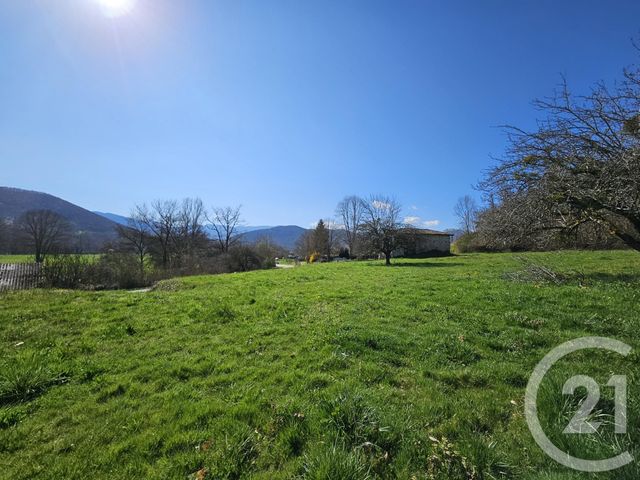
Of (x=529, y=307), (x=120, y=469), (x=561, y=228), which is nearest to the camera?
(x=120, y=469)

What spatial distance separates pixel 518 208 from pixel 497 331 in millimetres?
3641

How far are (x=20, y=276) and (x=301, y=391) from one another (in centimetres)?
2354

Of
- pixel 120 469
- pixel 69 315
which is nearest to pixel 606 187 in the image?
pixel 120 469

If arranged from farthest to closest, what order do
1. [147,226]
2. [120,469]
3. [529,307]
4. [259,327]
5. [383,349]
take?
[147,226]
[529,307]
[259,327]
[383,349]
[120,469]

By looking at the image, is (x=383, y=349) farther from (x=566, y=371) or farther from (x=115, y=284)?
(x=115, y=284)

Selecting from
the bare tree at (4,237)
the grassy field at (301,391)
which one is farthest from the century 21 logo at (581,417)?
the bare tree at (4,237)

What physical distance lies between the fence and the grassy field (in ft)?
46.5

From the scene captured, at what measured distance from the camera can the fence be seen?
17.3 m

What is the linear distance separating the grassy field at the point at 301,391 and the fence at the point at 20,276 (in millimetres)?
14181

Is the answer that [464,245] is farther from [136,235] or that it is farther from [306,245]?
[136,235]

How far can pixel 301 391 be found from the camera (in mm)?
3846

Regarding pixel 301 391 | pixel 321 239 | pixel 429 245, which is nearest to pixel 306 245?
pixel 321 239

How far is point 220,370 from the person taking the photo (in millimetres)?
4652

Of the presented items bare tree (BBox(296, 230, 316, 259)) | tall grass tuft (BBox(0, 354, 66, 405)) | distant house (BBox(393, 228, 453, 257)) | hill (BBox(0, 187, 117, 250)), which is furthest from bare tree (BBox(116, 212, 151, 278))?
hill (BBox(0, 187, 117, 250))
